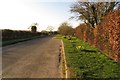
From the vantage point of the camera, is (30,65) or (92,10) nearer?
(30,65)

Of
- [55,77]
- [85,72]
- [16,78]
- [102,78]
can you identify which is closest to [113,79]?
[102,78]

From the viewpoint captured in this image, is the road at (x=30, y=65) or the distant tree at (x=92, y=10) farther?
the distant tree at (x=92, y=10)

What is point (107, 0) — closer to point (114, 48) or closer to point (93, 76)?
point (114, 48)

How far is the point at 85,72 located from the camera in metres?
8.92

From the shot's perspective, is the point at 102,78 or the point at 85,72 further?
the point at 85,72

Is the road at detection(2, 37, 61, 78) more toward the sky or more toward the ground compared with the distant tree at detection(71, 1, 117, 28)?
more toward the ground

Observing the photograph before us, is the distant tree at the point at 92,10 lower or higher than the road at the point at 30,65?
higher

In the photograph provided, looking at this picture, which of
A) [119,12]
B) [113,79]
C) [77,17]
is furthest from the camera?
[77,17]

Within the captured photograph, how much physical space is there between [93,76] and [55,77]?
1.55 m

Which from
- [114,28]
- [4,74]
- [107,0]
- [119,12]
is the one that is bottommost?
[4,74]

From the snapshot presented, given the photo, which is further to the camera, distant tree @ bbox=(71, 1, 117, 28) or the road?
distant tree @ bbox=(71, 1, 117, 28)

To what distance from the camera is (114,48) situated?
39.7ft

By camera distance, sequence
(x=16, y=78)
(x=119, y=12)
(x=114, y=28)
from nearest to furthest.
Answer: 1. (x=16, y=78)
2. (x=119, y=12)
3. (x=114, y=28)

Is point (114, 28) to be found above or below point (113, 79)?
above
